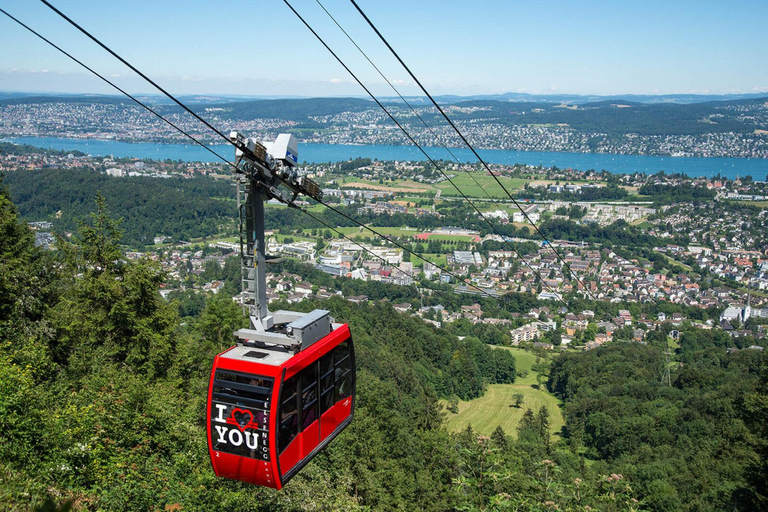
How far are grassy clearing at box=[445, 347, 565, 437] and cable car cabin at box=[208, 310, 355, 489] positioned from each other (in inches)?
858

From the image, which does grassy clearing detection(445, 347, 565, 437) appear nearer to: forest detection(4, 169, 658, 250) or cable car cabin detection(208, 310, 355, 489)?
cable car cabin detection(208, 310, 355, 489)

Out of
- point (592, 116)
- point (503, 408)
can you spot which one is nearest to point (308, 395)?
point (503, 408)

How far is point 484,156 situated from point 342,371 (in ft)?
467

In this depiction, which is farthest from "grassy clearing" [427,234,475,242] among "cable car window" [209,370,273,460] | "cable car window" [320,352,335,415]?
"cable car window" [209,370,273,460]

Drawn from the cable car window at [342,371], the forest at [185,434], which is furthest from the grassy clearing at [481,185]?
the cable car window at [342,371]

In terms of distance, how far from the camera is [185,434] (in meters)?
7.35

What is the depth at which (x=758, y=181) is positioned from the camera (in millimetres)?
108062

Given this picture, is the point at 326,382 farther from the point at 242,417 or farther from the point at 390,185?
the point at 390,185

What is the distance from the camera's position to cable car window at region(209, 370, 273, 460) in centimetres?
465

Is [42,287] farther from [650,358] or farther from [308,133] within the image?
[308,133]

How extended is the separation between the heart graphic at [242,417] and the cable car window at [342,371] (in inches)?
43.6

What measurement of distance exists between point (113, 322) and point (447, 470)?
7957 millimetres

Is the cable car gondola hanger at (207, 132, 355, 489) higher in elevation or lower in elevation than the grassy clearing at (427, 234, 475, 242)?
higher

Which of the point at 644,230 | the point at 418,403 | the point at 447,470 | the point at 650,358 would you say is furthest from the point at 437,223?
the point at 447,470
